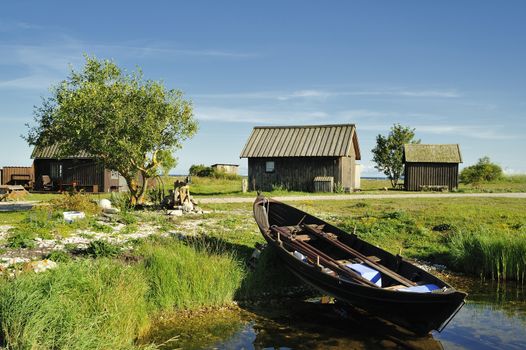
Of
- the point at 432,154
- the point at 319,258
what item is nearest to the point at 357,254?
the point at 319,258

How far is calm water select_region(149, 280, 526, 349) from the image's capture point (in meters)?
9.45

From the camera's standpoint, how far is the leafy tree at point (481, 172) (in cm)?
5034

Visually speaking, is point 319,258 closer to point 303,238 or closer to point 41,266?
point 303,238

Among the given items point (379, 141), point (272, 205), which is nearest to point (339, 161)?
point (379, 141)

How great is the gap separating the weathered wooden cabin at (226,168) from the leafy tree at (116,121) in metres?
33.8

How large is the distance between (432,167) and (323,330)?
33.6 meters

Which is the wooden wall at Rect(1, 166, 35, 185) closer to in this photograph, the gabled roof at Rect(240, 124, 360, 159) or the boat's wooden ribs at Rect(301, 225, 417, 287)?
the gabled roof at Rect(240, 124, 360, 159)

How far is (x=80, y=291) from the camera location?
890cm

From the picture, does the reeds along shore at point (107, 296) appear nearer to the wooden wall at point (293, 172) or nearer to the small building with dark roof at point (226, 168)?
the wooden wall at point (293, 172)

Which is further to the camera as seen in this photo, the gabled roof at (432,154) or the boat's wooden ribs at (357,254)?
the gabled roof at (432,154)

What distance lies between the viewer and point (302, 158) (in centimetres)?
3697

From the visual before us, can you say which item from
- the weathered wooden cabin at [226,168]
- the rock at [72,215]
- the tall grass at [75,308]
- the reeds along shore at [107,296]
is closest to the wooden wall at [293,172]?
the weathered wooden cabin at [226,168]

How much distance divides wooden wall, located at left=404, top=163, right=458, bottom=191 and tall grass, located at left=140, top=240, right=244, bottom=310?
3217 centimetres

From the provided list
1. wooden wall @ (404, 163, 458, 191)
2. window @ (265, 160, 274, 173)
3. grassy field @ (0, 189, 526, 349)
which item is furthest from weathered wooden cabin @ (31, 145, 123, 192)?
wooden wall @ (404, 163, 458, 191)
